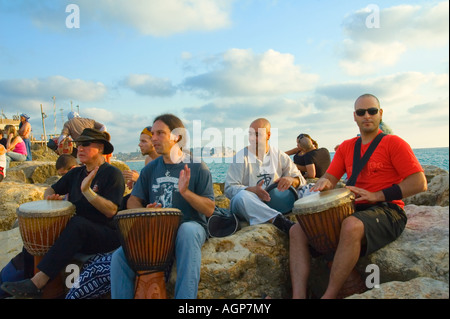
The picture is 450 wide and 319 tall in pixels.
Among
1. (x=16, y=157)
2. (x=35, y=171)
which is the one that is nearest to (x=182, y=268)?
(x=35, y=171)

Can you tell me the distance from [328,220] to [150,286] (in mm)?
1640

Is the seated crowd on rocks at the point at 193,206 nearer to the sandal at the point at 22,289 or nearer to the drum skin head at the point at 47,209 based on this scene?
the sandal at the point at 22,289

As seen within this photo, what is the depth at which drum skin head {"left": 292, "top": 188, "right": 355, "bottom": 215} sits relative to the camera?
10.1 ft

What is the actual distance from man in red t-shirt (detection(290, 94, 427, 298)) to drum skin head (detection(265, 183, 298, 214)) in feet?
2.95

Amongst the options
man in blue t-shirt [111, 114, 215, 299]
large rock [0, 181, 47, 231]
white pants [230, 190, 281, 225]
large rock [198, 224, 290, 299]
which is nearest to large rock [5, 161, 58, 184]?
large rock [0, 181, 47, 231]

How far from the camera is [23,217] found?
12.8 feet

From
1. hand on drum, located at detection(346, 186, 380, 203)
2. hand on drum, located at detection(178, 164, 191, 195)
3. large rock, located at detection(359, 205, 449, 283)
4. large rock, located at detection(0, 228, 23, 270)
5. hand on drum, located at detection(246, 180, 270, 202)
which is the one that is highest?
Result: hand on drum, located at detection(178, 164, 191, 195)

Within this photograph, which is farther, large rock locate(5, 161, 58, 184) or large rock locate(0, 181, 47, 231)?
large rock locate(5, 161, 58, 184)

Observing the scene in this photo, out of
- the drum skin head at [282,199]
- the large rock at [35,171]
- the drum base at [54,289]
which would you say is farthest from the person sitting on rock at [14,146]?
the drum skin head at [282,199]

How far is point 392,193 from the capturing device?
3213 millimetres

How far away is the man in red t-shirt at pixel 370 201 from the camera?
3002 millimetres

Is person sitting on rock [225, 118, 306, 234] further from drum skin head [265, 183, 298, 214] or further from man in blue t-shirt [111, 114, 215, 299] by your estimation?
man in blue t-shirt [111, 114, 215, 299]
